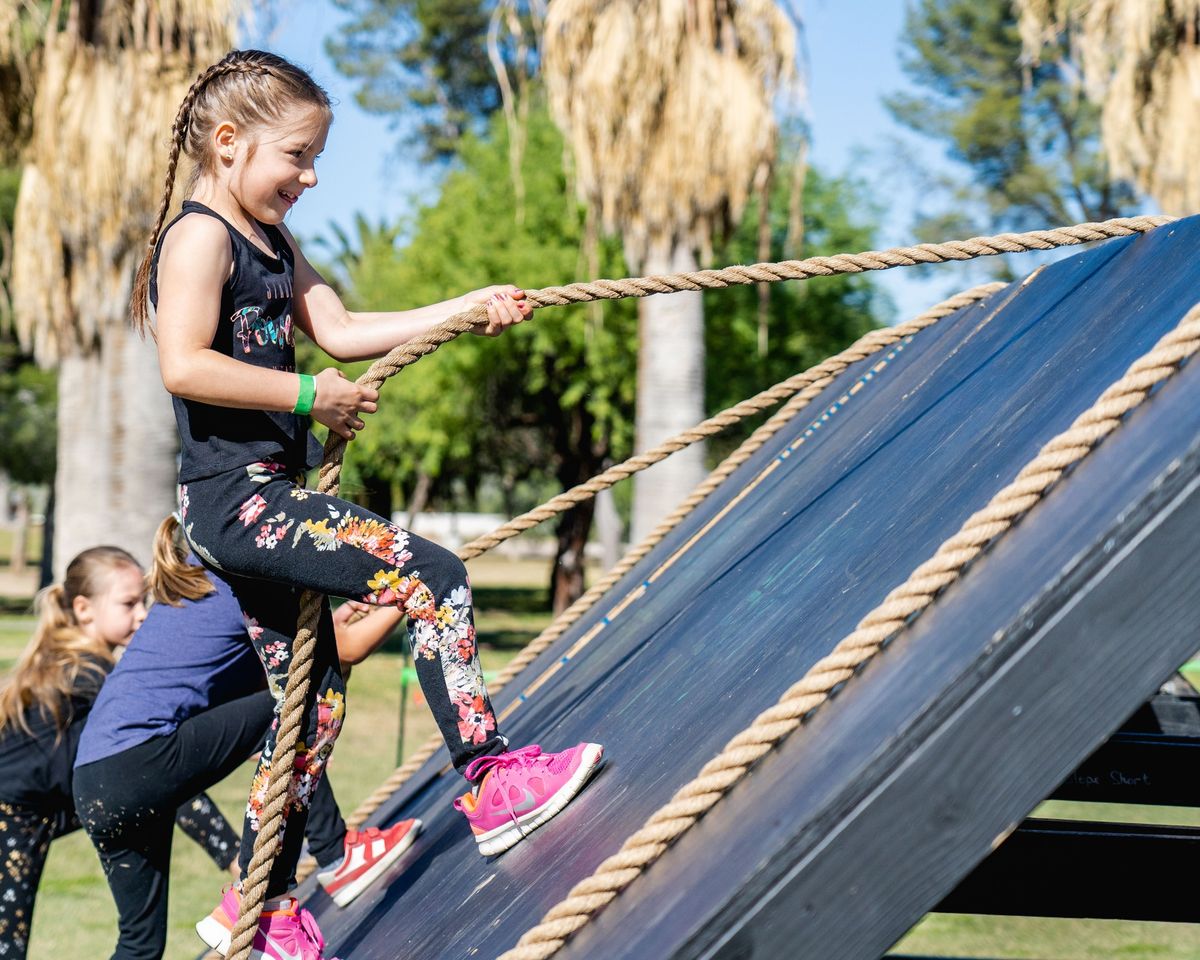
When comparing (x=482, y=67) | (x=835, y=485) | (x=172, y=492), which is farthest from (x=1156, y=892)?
(x=482, y=67)

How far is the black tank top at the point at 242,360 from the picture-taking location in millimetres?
2406

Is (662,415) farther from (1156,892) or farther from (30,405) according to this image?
(30,405)

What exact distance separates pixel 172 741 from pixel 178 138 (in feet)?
4.40

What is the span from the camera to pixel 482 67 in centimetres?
3688

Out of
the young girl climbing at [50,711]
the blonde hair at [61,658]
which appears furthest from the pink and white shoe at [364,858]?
the blonde hair at [61,658]

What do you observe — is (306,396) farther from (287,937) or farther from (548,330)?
(548,330)

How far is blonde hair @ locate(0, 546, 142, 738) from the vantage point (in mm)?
3557

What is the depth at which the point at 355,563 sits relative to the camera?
91.2 inches

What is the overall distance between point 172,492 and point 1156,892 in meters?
8.65

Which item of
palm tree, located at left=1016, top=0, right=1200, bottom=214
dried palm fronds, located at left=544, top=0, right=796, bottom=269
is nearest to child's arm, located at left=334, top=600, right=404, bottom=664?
dried palm fronds, located at left=544, top=0, right=796, bottom=269

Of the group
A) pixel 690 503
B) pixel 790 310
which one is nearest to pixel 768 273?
pixel 690 503

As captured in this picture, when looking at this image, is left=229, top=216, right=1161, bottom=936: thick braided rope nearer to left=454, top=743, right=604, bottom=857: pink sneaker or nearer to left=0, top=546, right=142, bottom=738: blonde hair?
left=454, top=743, right=604, bottom=857: pink sneaker

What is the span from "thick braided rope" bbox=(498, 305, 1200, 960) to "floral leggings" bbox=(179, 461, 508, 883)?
0.85m

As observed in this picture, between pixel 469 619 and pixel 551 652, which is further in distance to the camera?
pixel 551 652
